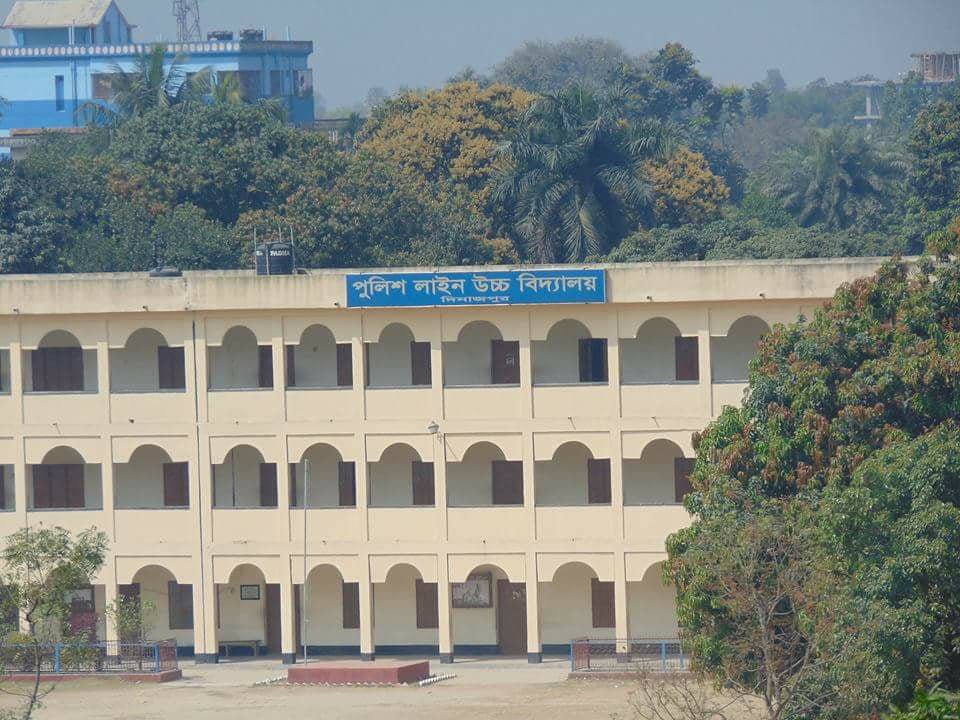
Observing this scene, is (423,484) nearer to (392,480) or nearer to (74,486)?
(392,480)

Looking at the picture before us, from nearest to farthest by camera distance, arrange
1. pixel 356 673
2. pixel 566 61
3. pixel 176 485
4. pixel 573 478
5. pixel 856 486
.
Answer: pixel 856 486
pixel 356 673
pixel 573 478
pixel 176 485
pixel 566 61

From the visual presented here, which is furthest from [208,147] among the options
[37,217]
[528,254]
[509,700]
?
[509,700]

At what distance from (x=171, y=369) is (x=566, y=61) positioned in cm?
11351

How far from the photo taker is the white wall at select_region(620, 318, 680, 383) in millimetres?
43250

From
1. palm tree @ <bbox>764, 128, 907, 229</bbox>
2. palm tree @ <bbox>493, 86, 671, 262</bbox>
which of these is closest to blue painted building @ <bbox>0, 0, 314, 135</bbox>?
palm tree @ <bbox>764, 128, 907, 229</bbox>

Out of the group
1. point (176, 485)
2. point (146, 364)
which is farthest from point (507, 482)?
point (146, 364)

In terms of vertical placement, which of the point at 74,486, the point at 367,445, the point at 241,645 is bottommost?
the point at 241,645

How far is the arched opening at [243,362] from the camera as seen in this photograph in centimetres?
4444

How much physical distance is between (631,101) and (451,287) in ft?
190

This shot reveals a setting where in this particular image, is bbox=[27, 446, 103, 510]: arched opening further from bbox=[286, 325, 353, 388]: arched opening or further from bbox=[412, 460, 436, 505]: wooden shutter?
bbox=[412, 460, 436, 505]: wooden shutter

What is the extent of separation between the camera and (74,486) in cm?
4494

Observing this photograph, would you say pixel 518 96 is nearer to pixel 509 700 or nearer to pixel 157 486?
pixel 157 486

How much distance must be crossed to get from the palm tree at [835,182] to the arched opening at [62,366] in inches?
1594

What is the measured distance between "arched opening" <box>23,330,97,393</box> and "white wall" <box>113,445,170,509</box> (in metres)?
1.87
